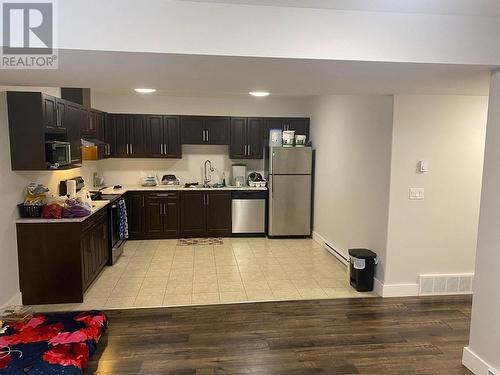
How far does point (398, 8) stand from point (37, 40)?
2.08 metres

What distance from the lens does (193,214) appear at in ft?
21.6

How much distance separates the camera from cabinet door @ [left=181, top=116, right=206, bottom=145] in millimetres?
6742

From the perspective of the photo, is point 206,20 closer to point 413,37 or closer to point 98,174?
point 413,37

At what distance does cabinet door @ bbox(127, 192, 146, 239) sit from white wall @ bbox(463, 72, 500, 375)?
518 centimetres

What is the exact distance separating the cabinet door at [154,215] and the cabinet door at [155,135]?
2.84 ft

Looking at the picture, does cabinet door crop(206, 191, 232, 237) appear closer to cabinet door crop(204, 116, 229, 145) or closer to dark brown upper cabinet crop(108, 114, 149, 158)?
cabinet door crop(204, 116, 229, 145)

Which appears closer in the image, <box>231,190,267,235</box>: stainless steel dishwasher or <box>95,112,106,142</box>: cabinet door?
<box>95,112,106,142</box>: cabinet door

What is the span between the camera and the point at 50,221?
3707mm

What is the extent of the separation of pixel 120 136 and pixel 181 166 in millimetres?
1251

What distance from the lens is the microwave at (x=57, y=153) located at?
3.75 meters

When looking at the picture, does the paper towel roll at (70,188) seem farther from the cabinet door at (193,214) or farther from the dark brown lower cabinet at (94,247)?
the cabinet door at (193,214)

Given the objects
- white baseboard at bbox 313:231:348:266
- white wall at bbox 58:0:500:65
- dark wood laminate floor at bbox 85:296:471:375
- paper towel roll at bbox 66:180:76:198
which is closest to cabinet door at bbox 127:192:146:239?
paper towel roll at bbox 66:180:76:198

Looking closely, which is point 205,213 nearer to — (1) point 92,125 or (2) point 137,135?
(2) point 137,135

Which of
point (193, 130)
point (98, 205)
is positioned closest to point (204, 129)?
point (193, 130)
